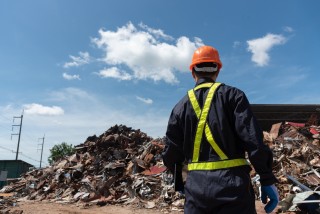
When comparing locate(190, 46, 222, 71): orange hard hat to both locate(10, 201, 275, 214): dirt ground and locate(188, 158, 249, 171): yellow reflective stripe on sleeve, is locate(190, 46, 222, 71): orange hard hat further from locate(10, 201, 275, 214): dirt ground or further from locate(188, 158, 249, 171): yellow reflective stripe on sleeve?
locate(10, 201, 275, 214): dirt ground

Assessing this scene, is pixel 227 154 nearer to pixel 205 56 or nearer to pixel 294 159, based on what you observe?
pixel 205 56

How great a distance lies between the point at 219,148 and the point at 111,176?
9.92 metres

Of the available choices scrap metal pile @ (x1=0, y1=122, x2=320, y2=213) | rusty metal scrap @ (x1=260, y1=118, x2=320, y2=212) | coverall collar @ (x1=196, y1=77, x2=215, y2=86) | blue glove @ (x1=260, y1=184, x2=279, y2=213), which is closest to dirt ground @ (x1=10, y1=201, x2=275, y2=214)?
scrap metal pile @ (x1=0, y1=122, x2=320, y2=213)

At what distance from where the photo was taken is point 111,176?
39.1ft

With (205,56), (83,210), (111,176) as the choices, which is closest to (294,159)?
(111,176)

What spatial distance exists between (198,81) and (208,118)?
414 mm

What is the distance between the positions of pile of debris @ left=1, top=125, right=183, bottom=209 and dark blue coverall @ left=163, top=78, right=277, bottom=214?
641 cm

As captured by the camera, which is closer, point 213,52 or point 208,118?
point 208,118

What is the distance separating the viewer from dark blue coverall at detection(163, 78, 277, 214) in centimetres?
234

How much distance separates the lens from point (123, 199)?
1005 cm

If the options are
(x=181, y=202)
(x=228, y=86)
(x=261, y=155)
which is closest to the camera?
(x=261, y=155)

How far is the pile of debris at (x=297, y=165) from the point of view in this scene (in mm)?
6580

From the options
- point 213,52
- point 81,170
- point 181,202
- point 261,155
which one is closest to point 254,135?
point 261,155

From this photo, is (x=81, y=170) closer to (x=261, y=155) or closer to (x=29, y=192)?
(x=29, y=192)
